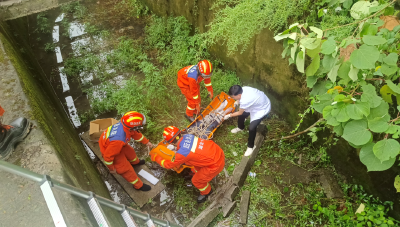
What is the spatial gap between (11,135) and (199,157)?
232cm

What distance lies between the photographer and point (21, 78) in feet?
11.8

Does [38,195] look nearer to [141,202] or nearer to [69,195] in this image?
[69,195]

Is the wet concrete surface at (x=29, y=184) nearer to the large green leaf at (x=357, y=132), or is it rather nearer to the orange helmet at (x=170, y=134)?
the orange helmet at (x=170, y=134)

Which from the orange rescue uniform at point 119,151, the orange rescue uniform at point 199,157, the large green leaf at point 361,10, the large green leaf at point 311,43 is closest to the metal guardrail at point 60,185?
the orange rescue uniform at point 199,157

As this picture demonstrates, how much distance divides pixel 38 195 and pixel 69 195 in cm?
50

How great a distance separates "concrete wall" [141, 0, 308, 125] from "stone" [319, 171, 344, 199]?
115 cm

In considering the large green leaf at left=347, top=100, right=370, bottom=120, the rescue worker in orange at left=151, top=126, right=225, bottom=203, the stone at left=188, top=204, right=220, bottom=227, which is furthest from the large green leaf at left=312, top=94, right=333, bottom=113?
the stone at left=188, top=204, right=220, bottom=227

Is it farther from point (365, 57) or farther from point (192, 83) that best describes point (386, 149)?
point (192, 83)

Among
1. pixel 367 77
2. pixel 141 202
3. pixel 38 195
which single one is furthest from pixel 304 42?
pixel 141 202

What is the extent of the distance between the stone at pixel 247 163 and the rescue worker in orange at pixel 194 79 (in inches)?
54.7

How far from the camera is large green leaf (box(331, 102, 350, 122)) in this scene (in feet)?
5.92

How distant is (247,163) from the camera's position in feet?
14.2

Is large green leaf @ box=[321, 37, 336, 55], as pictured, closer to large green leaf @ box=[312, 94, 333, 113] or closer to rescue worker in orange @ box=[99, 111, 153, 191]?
large green leaf @ box=[312, 94, 333, 113]

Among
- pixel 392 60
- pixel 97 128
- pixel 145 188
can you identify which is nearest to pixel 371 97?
pixel 392 60
